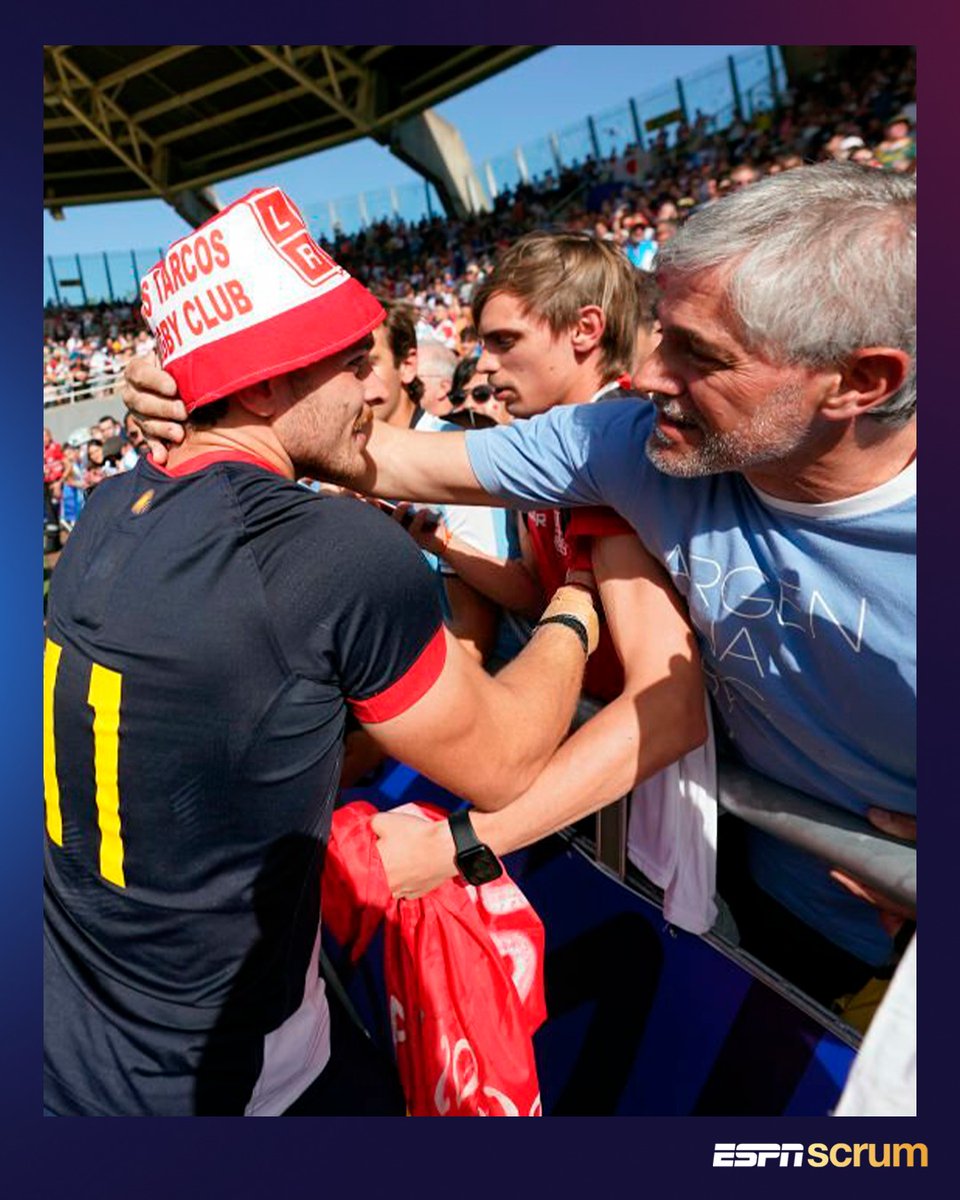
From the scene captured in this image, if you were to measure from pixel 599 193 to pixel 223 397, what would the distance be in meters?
27.1

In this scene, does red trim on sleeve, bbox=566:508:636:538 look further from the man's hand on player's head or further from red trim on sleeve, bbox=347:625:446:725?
the man's hand on player's head

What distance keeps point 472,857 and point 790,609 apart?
767mm

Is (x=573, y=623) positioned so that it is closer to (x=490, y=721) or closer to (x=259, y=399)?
(x=490, y=721)

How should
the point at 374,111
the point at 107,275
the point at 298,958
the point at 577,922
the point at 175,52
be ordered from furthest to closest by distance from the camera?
the point at 107,275 → the point at 374,111 → the point at 175,52 → the point at 577,922 → the point at 298,958

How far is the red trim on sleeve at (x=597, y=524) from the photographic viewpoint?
1.95m

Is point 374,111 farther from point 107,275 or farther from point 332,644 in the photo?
point 332,644

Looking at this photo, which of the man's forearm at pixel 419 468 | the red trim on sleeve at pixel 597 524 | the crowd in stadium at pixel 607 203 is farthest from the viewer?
the crowd in stadium at pixel 607 203

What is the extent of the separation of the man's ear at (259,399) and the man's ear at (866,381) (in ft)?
3.10

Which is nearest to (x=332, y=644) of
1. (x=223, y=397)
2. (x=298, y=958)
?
(x=223, y=397)

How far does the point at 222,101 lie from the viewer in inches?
1140

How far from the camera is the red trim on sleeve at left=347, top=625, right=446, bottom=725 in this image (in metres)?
1.45

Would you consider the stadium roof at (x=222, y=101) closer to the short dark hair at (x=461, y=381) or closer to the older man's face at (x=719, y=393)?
the short dark hair at (x=461, y=381)

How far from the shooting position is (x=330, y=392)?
169cm

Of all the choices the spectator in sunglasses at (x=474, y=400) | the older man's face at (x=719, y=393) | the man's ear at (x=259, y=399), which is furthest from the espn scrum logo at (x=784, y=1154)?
the spectator in sunglasses at (x=474, y=400)
